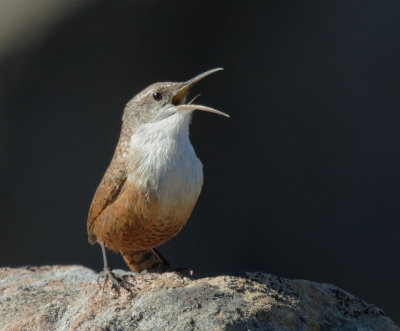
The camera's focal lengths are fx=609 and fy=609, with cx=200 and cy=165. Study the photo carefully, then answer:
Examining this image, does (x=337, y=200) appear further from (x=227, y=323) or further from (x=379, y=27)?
(x=227, y=323)

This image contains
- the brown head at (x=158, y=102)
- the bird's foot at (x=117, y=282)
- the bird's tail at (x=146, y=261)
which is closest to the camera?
the bird's foot at (x=117, y=282)

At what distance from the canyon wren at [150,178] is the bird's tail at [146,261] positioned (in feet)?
0.98

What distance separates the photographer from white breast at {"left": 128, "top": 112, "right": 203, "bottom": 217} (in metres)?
3.74

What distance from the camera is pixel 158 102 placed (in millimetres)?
4141

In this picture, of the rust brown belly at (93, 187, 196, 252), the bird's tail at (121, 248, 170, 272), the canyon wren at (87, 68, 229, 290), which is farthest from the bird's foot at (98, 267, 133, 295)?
the bird's tail at (121, 248, 170, 272)

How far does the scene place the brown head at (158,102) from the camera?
13.4 feet

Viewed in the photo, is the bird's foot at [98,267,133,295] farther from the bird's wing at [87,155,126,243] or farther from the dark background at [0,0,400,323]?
the dark background at [0,0,400,323]

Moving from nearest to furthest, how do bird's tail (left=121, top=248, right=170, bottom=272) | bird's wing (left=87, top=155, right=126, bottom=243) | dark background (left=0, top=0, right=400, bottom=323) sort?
bird's wing (left=87, top=155, right=126, bottom=243) → bird's tail (left=121, top=248, right=170, bottom=272) → dark background (left=0, top=0, right=400, bottom=323)

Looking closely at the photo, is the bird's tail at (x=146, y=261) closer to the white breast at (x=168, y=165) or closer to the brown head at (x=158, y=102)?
the white breast at (x=168, y=165)

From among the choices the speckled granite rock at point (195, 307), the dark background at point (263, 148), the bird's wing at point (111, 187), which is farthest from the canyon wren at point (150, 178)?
the dark background at point (263, 148)

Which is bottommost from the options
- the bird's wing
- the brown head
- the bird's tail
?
the bird's tail

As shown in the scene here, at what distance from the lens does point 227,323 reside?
2982mm

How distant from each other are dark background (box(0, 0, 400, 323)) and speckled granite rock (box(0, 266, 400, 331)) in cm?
364

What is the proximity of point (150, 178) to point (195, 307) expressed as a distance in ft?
3.21
